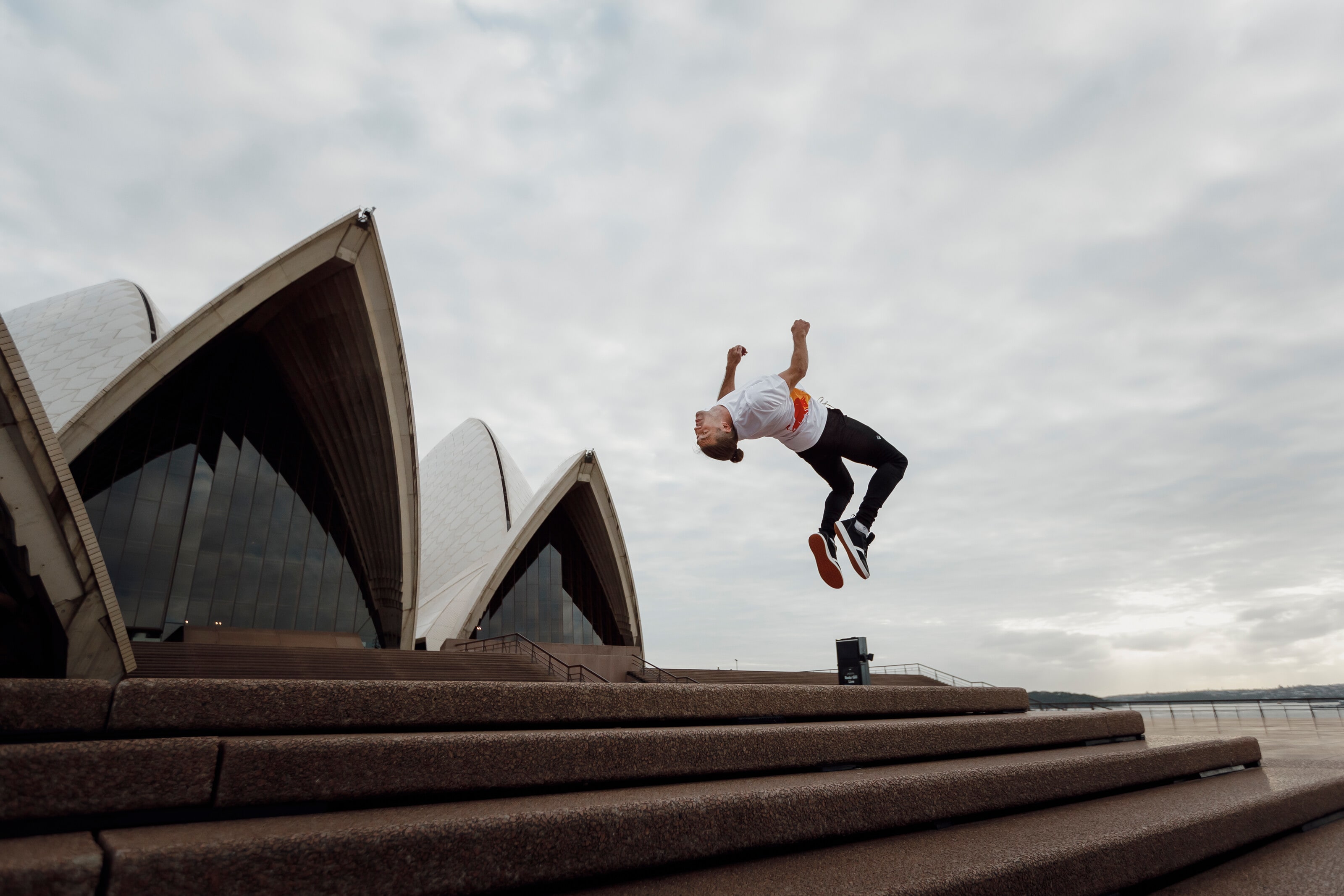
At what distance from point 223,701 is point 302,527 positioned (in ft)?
63.3

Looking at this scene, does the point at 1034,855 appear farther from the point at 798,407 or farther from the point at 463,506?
the point at 463,506

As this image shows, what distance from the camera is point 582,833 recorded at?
230 cm

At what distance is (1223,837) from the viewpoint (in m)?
3.56

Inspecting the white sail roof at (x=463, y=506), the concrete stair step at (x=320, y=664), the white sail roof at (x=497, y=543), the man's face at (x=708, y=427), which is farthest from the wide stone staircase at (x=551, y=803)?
the white sail roof at (x=463, y=506)

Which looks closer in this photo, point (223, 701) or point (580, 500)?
point (223, 701)

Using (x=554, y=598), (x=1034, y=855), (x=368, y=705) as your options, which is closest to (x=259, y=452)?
(x=554, y=598)

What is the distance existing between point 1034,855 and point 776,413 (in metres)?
3.29

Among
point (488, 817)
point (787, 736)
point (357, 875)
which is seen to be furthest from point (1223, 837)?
point (357, 875)

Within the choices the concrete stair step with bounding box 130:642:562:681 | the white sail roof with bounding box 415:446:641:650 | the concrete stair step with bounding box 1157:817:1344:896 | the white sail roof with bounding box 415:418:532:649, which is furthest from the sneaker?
the white sail roof with bounding box 415:418:532:649

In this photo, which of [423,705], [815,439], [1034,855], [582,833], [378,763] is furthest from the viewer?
[815,439]

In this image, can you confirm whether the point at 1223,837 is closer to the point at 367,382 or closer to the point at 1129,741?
the point at 1129,741

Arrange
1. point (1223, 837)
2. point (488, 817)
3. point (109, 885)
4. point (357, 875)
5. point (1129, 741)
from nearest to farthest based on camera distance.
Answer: point (109, 885) < point (357, 875) < point (488, 817) < point (1223, 837) < point (1129, 741)

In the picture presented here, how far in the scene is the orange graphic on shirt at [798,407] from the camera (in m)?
5.49

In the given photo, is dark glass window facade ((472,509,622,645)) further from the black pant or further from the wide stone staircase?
the wide stone staircase
